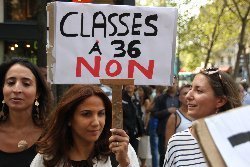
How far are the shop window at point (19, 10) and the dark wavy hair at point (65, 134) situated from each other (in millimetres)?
9840

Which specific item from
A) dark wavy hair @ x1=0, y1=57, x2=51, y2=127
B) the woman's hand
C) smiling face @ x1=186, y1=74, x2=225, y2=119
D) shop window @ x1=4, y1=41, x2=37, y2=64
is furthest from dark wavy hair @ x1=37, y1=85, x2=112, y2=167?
shop window @ x1=4, y1=41, x2=37, y2=64

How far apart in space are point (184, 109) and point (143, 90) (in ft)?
18.2

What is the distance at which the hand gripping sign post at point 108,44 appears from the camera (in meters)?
3.37

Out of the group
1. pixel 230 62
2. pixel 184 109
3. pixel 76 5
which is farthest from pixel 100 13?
pixel 230 62

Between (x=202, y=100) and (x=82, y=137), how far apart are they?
89cm

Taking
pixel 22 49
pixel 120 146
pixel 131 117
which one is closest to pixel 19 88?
pixel 120 146

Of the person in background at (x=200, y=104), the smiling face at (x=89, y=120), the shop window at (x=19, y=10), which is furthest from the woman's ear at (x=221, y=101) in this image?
the shop window at (x=19, y=10)

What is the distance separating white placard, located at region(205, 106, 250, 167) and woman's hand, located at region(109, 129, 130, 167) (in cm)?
136

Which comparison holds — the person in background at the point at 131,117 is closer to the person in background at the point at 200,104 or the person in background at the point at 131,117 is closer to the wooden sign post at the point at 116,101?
the person in background at the point at 200,104

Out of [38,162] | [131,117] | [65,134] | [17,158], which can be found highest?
[65,134]

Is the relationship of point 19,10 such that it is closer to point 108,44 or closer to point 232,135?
point 108,44

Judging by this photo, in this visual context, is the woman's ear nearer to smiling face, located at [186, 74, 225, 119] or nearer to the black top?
smiling face, located at [186, 74, 225, 119]

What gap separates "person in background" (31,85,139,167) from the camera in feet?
9.65

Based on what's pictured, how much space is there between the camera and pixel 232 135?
4.91 feet
